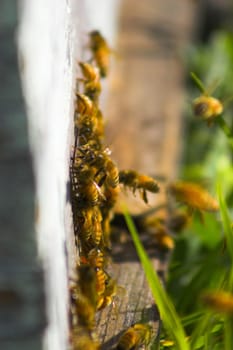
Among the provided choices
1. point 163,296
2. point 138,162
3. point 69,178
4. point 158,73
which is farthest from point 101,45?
point 158,73

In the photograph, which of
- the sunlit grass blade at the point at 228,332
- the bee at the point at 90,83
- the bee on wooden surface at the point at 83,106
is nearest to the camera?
the sunlit grass blade at the point at 228,332

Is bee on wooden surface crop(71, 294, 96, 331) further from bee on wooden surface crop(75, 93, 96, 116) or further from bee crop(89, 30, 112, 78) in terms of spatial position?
bee crop(89, 30, 112, 78)

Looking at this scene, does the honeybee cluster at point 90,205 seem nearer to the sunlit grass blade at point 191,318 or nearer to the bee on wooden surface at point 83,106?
the bee on wooden surface at point 83,106

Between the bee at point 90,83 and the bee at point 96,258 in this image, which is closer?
the bee at point 96,258

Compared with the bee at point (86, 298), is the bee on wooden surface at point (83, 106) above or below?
above

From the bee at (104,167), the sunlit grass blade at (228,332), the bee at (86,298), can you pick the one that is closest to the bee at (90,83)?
the bee at (104,167)

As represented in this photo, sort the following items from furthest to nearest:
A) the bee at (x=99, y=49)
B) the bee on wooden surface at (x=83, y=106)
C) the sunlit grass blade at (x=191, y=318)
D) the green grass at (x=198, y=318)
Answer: the bee at (x=99, y=49), the bee on wooden surface at (x=83, y=106), the sunlit grass blade at (x=191, y=318), the green grass at (x=198, y=318)
